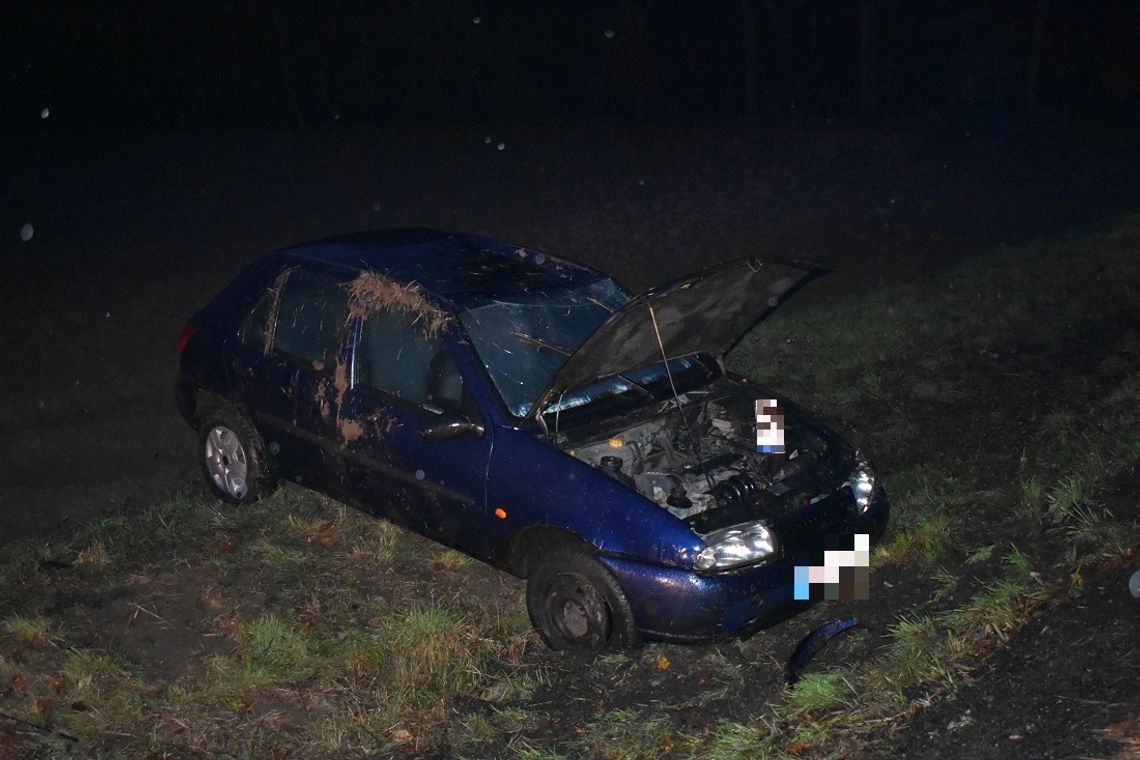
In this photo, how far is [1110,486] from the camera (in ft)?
18.3

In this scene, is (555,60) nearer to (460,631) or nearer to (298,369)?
(298,369)

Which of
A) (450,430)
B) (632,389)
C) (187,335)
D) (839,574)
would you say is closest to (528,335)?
(632,389)

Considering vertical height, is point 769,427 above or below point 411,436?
below

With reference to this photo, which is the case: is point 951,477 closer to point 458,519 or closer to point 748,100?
point 458,519

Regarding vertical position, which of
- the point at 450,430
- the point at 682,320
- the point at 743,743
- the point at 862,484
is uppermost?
the point at 682,320

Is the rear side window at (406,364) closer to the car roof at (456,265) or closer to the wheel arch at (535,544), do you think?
the car roof at (456,265)

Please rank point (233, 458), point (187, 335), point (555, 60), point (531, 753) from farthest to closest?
point (555, 60)
point (187, 335)
point (233, 458)
point (531, 753)

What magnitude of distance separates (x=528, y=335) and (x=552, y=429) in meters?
0.70

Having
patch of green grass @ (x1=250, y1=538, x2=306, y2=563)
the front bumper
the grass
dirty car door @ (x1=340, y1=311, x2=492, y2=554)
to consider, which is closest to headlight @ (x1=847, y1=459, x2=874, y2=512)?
the grass

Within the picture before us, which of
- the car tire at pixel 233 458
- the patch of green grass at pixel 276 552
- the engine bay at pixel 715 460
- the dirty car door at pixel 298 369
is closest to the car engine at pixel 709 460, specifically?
the engine bay at pixel 715 460

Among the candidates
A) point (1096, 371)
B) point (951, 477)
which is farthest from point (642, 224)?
point (951, 477)

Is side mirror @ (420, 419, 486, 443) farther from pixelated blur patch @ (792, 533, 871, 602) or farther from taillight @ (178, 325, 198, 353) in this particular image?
taillight @ (178, 325, 198, 353)

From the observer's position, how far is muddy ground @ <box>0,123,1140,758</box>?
444 cm

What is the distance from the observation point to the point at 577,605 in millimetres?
5109
